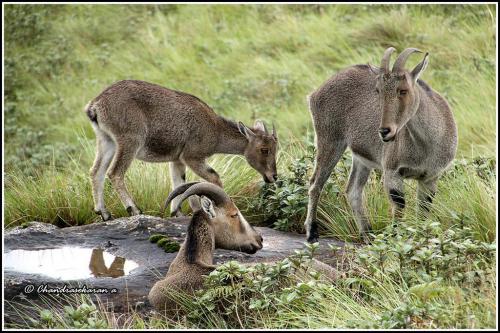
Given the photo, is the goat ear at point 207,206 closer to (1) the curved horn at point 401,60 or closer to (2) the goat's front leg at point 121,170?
(1) the curved horn at point 401,60

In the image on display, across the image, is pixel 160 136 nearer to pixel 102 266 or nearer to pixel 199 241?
pixel 102 266

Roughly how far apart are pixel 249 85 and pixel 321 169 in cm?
746

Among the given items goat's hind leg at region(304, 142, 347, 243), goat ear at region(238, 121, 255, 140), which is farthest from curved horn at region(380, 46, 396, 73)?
goat ear at region(238, 121, 255, 140)

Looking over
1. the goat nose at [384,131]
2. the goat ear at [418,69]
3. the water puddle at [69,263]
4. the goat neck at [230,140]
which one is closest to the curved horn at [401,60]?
the goat ear at [418,69]

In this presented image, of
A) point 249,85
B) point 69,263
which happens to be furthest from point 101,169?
point 249,85

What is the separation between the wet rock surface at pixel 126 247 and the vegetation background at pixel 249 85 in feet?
1.79

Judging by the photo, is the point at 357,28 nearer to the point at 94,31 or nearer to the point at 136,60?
the point at 136,60

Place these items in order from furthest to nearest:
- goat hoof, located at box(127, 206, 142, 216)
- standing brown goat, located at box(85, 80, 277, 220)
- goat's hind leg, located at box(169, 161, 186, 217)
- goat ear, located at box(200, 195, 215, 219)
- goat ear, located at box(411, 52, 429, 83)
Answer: goat's hind leg, located at box(169, 161, 186, 217), standing brown goat, located at box(85, 80, 277, 220), goat hoof, located at box(127, 206, 142, 216), goat ear, located at box(411, 52, 429, 83), goat ear, located at box(200, 195, 215, 219)

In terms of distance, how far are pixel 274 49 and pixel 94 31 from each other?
4.87 m

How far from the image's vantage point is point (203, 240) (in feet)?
25.7

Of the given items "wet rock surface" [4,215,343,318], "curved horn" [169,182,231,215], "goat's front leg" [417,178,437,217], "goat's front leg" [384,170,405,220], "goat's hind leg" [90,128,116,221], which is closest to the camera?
"wet rock surface" [4,215,343,318]

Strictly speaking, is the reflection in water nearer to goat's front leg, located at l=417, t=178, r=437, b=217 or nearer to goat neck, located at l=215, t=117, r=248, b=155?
goat neck, located at l=215, t=117, r=248, b=155

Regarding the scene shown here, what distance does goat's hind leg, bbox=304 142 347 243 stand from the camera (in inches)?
379

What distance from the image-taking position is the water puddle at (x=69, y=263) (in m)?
8.12
